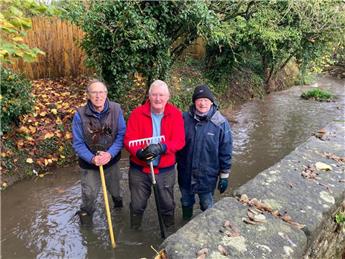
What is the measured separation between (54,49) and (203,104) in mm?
5465

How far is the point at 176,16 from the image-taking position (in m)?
6.69

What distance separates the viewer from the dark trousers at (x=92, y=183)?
166 inches

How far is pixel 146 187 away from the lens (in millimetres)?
4160

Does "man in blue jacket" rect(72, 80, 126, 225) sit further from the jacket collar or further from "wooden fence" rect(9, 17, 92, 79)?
"wooden fence" rect(9, 17, 92, 79)

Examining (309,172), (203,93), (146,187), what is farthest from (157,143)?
(309,172)

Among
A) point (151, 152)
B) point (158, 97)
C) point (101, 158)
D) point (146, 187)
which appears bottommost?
point (146, 187)

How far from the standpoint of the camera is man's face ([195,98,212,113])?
3.89 meters

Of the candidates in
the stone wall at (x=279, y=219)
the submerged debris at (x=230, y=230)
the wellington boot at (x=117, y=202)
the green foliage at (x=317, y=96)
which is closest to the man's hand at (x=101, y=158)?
the wellington boot at (x=117, y=202)

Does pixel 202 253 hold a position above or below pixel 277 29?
below

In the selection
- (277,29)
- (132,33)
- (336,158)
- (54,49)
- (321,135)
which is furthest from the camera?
(277,29)

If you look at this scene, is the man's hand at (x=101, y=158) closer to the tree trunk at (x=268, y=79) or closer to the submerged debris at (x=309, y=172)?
the submerged debris at (x=309, y=172)

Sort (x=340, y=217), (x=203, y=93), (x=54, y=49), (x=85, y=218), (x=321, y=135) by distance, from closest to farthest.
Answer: (x=340, y=217) < (x=203, y=93) < (x=85, y=218) < (x=321, y=135) < (x=54, y=49)

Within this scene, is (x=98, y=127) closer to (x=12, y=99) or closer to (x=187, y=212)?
(x=187, y=212)

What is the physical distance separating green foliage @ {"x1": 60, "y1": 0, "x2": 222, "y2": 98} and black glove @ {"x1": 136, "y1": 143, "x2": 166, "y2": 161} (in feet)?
9.62
